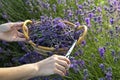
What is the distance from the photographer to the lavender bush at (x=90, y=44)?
Answer: 228cm

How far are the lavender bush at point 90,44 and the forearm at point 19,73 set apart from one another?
0.42 metres

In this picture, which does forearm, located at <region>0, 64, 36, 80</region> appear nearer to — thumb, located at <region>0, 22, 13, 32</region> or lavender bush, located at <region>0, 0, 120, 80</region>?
lavender bush, located at <region>0, 0, 120, 80</region>

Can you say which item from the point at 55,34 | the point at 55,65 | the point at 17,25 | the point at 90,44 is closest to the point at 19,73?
the point at 55,65

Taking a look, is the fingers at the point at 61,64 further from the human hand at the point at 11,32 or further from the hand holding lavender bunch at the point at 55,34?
the human hand at the point at 11,32

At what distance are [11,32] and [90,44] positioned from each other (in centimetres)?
62

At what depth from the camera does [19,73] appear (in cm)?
188

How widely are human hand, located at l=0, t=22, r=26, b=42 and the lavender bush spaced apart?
0.27m

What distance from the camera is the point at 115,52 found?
88.9 inches

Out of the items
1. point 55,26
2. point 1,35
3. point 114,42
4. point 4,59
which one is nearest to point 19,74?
point 55,26

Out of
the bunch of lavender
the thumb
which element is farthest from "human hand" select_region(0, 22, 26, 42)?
the bunch of lavender

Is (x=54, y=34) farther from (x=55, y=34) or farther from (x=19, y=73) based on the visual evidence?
(x=19, y=73)

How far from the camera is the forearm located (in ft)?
6.00

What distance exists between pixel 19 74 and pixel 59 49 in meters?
0.32

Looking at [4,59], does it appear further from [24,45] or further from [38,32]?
[38,32]
